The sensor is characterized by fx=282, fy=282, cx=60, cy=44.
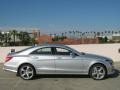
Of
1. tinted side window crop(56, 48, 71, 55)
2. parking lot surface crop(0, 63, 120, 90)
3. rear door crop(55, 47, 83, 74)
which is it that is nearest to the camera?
parking lot surface crop(0, 63, 120, 90)

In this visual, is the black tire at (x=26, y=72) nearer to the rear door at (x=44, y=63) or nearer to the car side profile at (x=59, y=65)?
the car side profile at (x=59, y=65)

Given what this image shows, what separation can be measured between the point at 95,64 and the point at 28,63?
2660 mm

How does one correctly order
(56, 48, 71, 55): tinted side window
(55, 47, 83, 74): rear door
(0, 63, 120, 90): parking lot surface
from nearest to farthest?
(0, 63, 120, 90): parking lot surface, (55, 47, 83, 74): rear door, (56, 48, 71, 55): tinted side window

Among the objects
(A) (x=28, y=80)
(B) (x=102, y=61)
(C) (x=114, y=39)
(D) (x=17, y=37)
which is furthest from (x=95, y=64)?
(C) (x=114, y=39)

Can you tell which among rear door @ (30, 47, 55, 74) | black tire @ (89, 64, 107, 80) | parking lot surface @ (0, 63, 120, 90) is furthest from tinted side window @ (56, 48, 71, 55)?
black tire @ (89, 64, 107, 80)

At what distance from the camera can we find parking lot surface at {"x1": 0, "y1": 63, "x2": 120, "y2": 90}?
9609mm

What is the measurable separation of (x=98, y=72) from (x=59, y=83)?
68.9 inches

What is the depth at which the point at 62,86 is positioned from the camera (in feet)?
32.3

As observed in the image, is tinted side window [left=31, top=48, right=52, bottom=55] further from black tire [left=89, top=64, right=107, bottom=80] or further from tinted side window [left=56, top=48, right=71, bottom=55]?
black tire [left=89, top=64, right=107, bottom=80]

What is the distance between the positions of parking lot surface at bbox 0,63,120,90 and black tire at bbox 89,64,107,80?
0.21 metres

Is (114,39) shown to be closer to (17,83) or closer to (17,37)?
(17,37)

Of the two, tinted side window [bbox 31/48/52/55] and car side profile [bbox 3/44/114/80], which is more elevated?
tinted side window [bbox 31/48/52/55]

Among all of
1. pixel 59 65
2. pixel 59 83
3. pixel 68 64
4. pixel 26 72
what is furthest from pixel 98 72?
pixel 26 72

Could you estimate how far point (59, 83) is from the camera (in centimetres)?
1041
